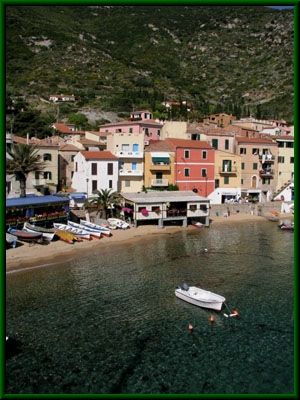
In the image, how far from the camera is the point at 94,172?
162 feet

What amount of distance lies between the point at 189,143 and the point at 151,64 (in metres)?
119

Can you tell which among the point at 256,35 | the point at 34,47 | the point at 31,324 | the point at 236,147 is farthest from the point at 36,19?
the point at 31,324

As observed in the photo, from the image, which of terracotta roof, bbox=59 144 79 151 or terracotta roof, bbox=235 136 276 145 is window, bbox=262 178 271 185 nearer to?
terracotta roof, bbox=235 136 276 145

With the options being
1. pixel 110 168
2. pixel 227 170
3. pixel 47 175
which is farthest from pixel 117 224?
pixel 227 170

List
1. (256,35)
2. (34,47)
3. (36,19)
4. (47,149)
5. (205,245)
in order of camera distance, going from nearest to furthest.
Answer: (205,245)
(47,149)
(34,47)
(36,19)
(256,35)

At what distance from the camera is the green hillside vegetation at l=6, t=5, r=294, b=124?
11925cm

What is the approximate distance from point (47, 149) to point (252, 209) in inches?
1050

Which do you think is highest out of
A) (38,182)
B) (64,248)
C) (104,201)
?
(38,182)

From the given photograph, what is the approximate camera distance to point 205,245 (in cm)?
3812

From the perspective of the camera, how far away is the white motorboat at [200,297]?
23125mm

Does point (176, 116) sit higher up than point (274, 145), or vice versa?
point (176, 116)

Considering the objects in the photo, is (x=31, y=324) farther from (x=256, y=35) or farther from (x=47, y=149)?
(x=256, y=35)

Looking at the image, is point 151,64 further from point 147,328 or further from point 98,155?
point 147,328

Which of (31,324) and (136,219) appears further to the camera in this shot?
(136,219)
